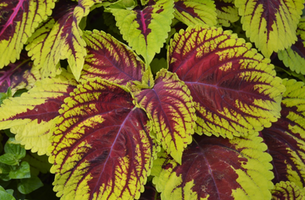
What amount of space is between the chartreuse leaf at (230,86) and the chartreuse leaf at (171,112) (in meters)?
0.08

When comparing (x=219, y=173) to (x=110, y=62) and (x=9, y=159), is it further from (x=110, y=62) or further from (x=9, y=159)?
(x=9, y=159)

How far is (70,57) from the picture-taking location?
88cm

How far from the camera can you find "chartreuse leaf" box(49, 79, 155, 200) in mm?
775

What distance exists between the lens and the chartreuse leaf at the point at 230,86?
2.79 feet

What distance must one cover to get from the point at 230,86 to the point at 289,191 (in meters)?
0.36

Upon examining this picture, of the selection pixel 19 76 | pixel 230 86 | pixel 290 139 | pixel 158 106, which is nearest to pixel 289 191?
pixel 290 139

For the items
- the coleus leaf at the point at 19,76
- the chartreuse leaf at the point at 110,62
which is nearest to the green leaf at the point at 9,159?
the coleus leaf at the point at 19,76

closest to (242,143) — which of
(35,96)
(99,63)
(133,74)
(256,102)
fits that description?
(256,102)

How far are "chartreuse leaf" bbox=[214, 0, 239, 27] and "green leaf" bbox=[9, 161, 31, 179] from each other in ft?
2.75

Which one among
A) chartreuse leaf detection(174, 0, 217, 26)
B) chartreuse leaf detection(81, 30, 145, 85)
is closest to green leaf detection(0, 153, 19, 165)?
chartreuse leaf detection(81, 30, 145, 85)

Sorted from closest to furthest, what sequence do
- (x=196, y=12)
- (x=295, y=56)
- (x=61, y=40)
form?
(x=61, y=40), (x=196, y=12), (x=295, y=56)

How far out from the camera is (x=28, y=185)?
989mm

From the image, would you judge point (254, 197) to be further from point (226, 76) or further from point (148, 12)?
→ point (148, 12)

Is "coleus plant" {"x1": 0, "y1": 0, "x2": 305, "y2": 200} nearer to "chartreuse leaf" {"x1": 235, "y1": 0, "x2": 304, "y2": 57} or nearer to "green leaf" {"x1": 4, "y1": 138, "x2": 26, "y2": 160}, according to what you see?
"chartreuse leaf" {"x1": 235, "y1": 0, "x2": 304, "y2": 57}
